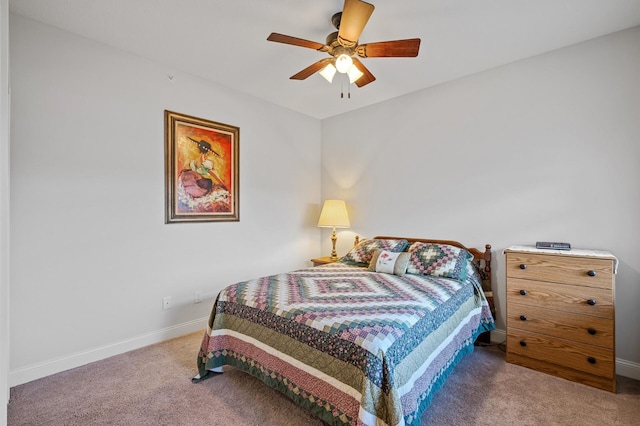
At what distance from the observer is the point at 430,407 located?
5.98ft

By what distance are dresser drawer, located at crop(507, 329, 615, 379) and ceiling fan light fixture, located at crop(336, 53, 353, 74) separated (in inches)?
93.4

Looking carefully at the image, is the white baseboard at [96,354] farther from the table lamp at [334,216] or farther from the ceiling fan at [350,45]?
the ceiling fan at [350,45]

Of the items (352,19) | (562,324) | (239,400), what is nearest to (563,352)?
(562,324)

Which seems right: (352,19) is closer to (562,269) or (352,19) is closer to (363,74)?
(363,74)

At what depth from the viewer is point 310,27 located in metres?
2.18

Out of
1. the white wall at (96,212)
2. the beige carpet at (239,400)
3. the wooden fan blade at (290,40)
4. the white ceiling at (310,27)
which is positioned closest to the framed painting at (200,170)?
the white wall at (96,212)

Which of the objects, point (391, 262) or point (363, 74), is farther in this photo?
point (391, 262)

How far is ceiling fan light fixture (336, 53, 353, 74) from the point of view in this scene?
2.01m

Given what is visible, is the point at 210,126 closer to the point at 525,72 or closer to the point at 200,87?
the point at 200,87

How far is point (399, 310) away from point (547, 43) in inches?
95.8

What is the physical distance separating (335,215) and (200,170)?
5.37 feet

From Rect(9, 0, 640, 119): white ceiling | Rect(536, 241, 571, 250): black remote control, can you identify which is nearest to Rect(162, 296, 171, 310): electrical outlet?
Rect(9, 0, 640, 119): white ceiling

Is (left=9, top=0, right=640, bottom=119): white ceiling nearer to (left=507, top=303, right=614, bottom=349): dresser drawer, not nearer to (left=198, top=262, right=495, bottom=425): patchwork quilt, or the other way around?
(left=198, top=262, right=495, bottom=425): patchwork quilt

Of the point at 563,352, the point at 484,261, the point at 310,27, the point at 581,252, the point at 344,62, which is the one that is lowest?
the point at 563,352
